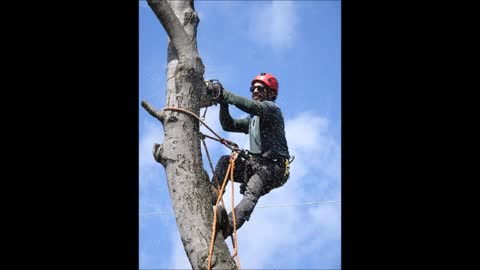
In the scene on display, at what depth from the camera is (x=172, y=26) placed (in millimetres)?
3742

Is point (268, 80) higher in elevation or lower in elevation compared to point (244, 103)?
higher

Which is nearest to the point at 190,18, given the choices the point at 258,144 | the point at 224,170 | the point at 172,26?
the point at 172,26

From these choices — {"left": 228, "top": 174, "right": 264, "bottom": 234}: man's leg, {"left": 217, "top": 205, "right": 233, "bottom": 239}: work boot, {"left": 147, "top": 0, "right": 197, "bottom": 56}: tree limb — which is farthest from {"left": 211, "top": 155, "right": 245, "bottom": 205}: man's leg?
{"left": 147, "top": 0, "right": 197, "bottom": 56}: tree limb

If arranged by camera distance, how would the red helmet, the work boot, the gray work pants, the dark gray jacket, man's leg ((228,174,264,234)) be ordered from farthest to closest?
the red helmet
the dark gray jacket
the gray work pants
man's leg ((228,174,264,234))
the work boot

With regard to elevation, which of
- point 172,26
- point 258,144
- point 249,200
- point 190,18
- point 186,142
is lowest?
point 249,200

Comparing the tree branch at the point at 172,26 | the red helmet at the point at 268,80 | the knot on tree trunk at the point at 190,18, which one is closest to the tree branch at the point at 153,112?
the tree branch at the point at 172,26

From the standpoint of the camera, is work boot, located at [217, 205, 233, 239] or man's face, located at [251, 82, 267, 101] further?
man's face, located at [251, 82, 267, 101]

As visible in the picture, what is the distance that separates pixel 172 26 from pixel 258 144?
1443mm

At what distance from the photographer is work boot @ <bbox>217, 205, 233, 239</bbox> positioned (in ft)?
11.6

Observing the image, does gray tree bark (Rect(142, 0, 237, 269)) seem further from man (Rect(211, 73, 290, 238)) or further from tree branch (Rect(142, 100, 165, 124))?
man (Rect(211, 73, 290, 238))

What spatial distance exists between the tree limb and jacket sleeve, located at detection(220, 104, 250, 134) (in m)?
1.00

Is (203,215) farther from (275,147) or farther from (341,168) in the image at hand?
(275,147)

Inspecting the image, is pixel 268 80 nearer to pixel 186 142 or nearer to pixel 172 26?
pixel 172 26

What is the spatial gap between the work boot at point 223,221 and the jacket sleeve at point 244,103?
3.20 feet
